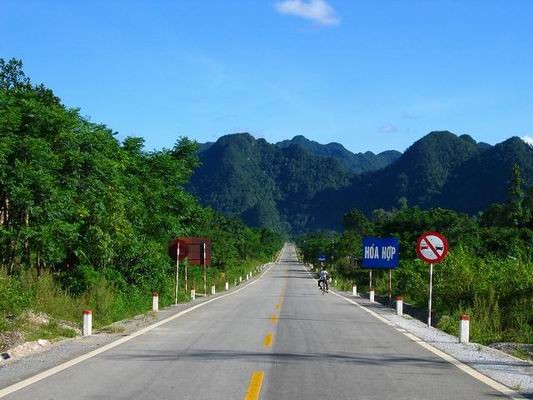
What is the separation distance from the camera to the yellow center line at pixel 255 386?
7.98 meters

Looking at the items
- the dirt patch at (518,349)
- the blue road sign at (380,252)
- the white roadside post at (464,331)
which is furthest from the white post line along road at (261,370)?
the blue road sign at (380,252)

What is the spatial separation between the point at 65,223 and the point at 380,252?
19.6m

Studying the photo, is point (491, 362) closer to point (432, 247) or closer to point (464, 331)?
point (464, 331)

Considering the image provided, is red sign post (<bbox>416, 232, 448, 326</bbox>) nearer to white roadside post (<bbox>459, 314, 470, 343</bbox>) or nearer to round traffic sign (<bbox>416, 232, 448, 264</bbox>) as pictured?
round traffic sign (<bbox>416, 232, 448, 264</bbox>)

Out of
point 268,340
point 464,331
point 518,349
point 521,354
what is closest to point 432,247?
point 464,331

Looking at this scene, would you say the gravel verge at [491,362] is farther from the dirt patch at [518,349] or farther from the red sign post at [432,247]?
the red sign post at [432,247]

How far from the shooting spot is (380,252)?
34750 mm

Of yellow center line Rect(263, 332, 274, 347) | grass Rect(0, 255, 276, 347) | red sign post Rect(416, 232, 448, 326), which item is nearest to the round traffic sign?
red sign post Rect(416, 232, 448, 326)

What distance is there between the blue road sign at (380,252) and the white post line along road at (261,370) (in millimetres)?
18280

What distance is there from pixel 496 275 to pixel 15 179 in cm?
1632

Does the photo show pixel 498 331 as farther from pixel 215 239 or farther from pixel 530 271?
pixel 215 239

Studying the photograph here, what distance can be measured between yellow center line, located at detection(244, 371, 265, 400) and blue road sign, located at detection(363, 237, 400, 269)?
83.7 feet

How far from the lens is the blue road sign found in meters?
34.4

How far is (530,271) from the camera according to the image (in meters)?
21.6
